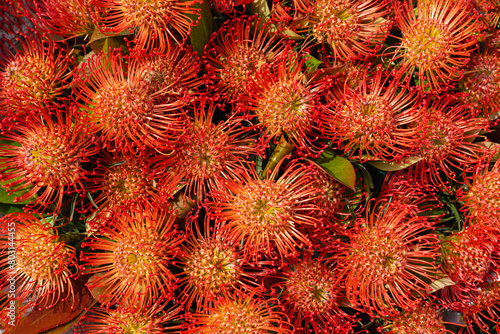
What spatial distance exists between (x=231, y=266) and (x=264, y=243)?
107 millimetres

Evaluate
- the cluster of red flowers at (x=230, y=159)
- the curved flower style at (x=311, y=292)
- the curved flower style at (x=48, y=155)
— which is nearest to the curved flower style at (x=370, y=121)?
the cluster of red flowers at (x=230, y=159)

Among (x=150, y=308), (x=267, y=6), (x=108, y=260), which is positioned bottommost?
(x=150, y=308)

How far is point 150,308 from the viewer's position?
2.98 feet

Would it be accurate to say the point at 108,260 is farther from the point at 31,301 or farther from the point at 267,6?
the point at 267,6

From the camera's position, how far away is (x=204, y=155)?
0.89 m

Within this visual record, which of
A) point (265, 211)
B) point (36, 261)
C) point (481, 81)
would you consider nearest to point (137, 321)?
point (36, 261)

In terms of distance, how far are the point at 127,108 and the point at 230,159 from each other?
293 mm

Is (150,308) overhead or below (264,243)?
below

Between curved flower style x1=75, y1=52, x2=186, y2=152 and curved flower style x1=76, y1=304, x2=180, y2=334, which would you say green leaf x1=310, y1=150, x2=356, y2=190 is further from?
curved flower style x1=76, y1=304, x2=180, y2=334

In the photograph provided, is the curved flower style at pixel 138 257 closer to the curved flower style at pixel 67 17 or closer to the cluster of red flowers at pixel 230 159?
the cluster of red flowers at pixel 230 159

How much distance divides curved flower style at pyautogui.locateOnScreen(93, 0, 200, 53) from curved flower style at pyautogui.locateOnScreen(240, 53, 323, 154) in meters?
0.23

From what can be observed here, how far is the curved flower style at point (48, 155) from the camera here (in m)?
0.84

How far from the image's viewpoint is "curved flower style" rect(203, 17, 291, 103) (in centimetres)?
92

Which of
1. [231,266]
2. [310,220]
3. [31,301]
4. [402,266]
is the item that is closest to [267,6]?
[310,220]
